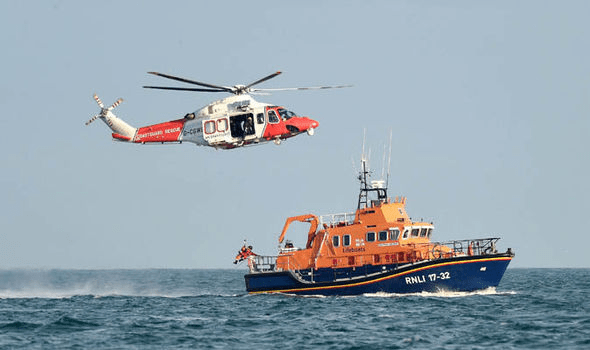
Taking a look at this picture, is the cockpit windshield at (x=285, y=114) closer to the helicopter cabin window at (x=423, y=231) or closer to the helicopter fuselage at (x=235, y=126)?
the helicopter fuselage at (x=235, y=126)

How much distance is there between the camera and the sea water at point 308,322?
25.2 m

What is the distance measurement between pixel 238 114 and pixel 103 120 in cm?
635

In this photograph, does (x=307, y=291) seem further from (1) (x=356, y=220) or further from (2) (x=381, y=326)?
(2) (x=381, y=326)

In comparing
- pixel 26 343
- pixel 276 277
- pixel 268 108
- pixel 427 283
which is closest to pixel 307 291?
pixel 276 277

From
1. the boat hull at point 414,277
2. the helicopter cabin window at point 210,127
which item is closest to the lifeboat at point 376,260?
the boat hull at point 414,277

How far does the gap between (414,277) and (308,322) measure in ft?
26.8

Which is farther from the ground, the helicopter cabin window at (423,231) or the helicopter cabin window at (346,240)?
the helicopter cabin window at (423,231)

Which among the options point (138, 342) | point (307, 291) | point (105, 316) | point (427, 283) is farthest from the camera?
point (307, 291)

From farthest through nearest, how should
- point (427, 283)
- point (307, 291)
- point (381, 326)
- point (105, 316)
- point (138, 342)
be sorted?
1. point (307, 291)
2. point (427, 283)
3. point (105, 316)
4. point (381, 326)
5. point (138, 342)

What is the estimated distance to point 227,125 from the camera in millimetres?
36625

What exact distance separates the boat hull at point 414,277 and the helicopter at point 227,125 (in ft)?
22.4

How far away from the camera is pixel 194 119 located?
3722cm

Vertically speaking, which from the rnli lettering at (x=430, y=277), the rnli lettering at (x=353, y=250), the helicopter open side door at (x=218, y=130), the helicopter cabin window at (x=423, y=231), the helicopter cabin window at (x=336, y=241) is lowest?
the rnli lettering at (x=430, y=277)

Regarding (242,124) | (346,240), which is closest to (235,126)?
(242,124)
